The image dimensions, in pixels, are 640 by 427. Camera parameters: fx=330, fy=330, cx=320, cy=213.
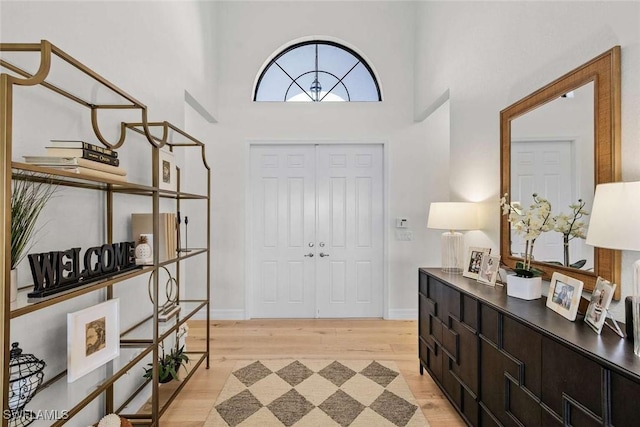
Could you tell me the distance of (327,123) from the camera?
4113 mm

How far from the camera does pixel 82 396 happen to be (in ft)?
4.81

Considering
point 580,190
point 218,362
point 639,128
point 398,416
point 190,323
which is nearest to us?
point 639,128

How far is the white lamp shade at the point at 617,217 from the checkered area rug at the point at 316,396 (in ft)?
5.19

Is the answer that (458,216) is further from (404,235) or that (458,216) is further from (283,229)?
(283,229)

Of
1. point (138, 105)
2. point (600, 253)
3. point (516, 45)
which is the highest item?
point (516, 45)

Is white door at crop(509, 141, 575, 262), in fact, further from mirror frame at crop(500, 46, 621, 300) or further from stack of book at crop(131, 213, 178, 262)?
stack of book at crop(131, 213, 178, 262)

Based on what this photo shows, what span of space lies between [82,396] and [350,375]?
1.87 metres

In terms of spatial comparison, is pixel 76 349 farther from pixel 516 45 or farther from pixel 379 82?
pixel 379 82

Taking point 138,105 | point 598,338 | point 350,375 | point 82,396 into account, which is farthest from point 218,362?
point 598,338

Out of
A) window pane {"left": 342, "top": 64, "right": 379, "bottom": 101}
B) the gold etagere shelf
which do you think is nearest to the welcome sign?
the gold etagere shelf

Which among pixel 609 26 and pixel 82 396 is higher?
pixel 609 26

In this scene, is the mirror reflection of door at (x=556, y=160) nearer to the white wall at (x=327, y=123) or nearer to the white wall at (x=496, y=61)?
the white wall at (x=496, y=61)

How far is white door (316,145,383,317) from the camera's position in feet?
13.6

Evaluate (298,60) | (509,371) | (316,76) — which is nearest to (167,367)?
(509,371)
